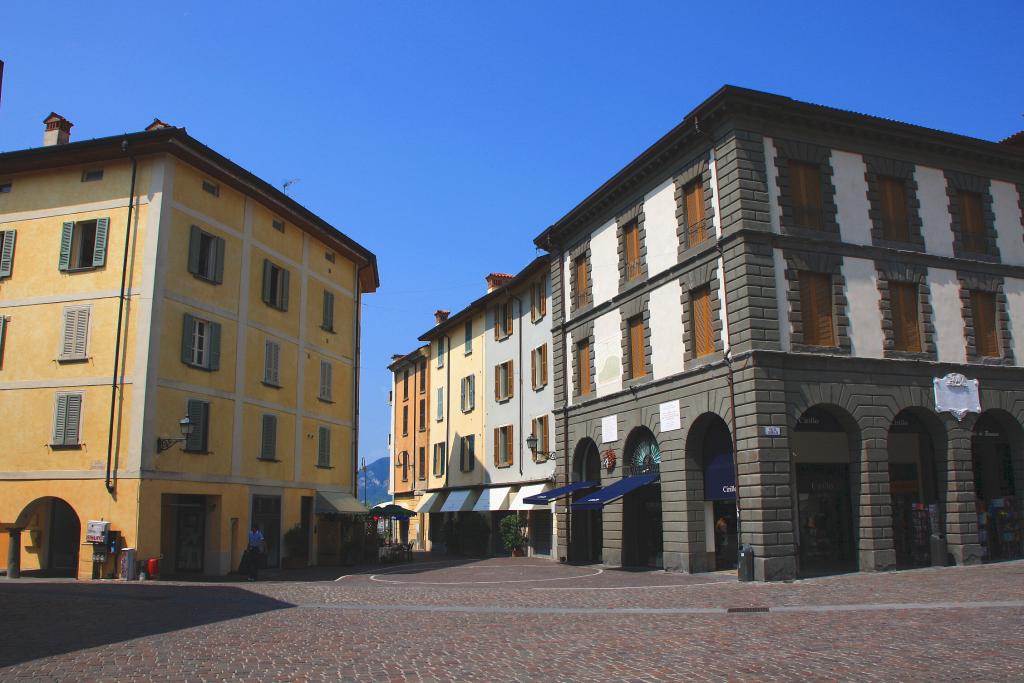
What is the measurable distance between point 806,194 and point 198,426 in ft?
65.1

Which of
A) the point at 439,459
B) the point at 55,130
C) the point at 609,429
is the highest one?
the point at 55,130

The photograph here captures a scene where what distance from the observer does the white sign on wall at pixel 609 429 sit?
29922mm

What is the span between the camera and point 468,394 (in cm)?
4716

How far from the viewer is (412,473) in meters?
55.2

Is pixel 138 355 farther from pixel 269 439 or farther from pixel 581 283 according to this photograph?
pixel 581 283

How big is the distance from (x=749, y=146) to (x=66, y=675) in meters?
20.5

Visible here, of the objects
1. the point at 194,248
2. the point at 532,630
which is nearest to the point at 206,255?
the point at 194,248

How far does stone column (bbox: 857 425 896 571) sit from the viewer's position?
22.9 metres

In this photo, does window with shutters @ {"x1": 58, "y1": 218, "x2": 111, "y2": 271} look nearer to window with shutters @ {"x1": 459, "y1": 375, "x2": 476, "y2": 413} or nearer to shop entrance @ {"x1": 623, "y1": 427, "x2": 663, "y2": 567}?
shop entrance @ {"x1": 623, "y1": 427, "x2": 663, "y2": 567}

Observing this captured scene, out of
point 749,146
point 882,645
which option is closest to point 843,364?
point 749,146

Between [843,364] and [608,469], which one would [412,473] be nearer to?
[608,469]

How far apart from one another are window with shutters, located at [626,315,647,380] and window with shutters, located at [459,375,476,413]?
60.0 feet

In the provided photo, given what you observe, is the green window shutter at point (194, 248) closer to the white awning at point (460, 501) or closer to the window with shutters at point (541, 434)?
the window with shutters at point (541, 434)

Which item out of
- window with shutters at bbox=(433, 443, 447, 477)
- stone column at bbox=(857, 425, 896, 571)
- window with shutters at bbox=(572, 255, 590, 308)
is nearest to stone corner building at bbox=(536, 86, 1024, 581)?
stone column at bbox=(857, 425, 896, 571)
